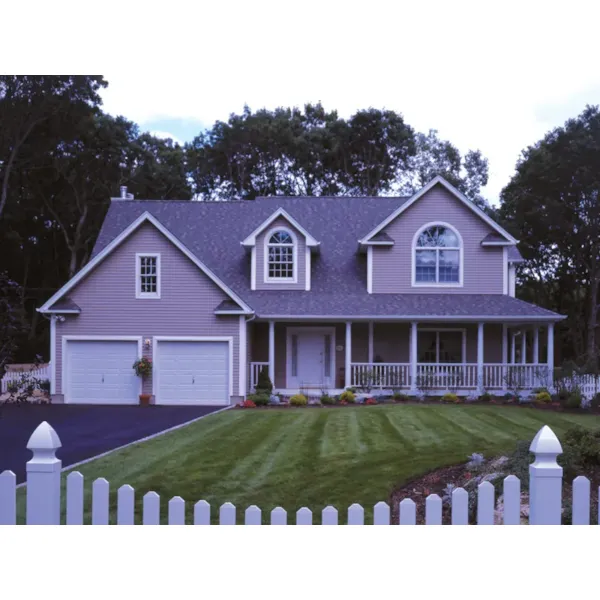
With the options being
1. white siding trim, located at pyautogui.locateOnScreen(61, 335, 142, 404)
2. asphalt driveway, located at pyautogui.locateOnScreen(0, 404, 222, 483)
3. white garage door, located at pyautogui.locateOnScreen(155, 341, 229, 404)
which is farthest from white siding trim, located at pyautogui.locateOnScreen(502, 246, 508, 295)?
white siding trim, located at pyautogui.locateOnScreen(61, 335, 142, 404)

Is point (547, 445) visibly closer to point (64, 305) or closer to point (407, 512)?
point (407, 512)

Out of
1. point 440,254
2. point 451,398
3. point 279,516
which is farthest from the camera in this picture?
point 440,254

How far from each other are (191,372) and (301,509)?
56.9 ft

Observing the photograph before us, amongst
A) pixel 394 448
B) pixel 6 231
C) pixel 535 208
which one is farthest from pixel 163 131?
pixel 394 448

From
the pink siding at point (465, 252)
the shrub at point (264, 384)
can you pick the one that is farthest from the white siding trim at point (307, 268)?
the shrub at point (264, 384)

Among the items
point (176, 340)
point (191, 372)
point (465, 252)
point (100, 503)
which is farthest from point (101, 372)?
point (100, 503)

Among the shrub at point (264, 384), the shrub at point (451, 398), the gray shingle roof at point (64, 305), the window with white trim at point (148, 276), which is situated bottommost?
the shrub at point (451, 398)

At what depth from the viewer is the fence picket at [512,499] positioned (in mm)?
4699

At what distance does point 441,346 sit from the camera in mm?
25000

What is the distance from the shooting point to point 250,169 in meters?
44.5

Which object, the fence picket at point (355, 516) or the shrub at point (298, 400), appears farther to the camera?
the shrub at point (298, 400)

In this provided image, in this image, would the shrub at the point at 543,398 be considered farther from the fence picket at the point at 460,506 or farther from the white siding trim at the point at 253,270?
the fence picket at the point at 460,506

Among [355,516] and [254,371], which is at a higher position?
[355,516]

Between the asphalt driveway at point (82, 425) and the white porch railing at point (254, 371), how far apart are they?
2.51 m
